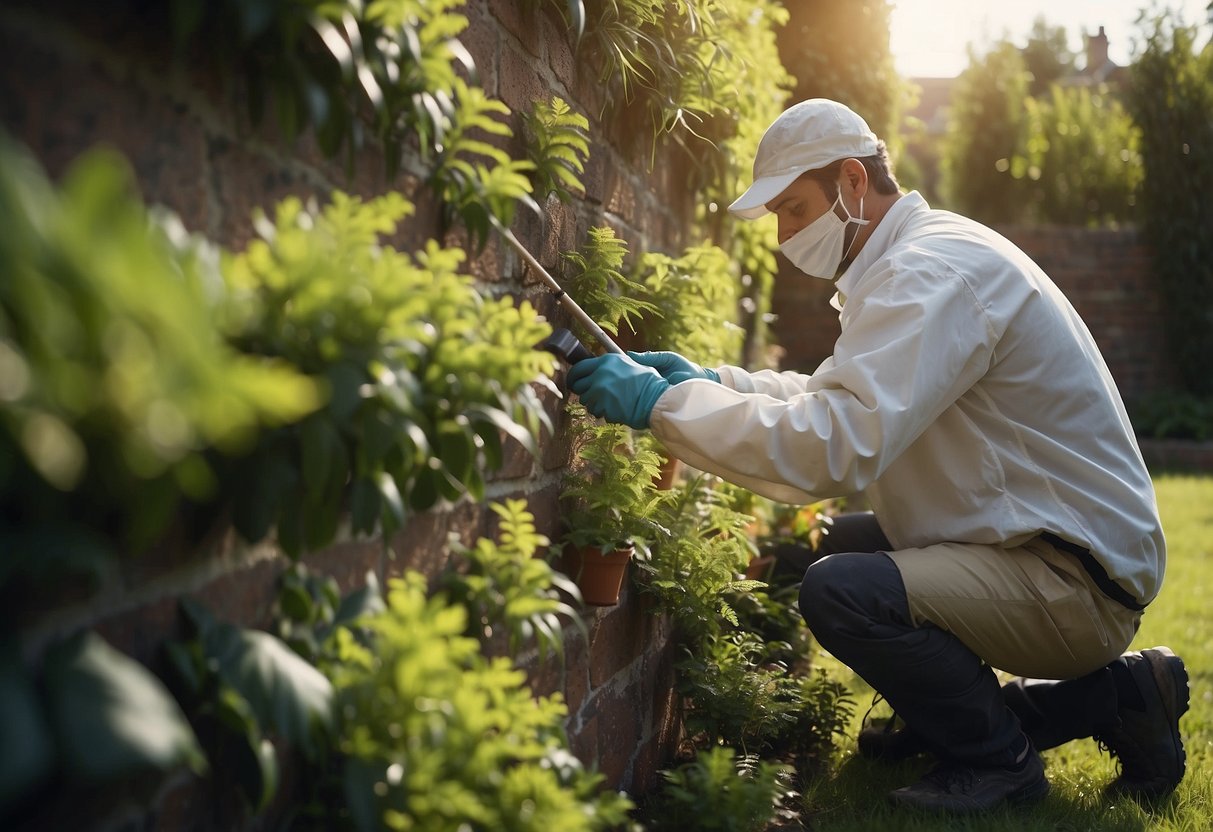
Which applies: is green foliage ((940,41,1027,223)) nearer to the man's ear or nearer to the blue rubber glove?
the man's ear

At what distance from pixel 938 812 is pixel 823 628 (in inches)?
19.0

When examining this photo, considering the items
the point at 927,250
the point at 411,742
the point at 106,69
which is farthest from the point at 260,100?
the point at 927,250

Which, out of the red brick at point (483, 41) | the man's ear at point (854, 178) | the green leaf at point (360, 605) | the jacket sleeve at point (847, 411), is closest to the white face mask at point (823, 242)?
the man's ear at point (854, 178)

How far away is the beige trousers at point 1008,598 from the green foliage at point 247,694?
1722mm

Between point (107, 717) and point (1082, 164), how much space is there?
13.1 m

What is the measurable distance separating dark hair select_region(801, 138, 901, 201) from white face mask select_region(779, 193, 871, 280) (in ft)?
0.12

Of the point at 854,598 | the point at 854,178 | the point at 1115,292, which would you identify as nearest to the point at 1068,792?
the point at 854,598

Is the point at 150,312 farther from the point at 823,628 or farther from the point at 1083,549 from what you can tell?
the point at 1083,549

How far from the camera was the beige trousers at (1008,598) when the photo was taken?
2586mm

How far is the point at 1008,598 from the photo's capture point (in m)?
2.60

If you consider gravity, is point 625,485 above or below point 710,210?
below

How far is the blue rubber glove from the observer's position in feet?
7.46

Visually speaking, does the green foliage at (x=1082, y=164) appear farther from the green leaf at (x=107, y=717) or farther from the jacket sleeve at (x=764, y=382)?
the green leaf at (x=107, y=717)

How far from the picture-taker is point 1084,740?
10.9ft
